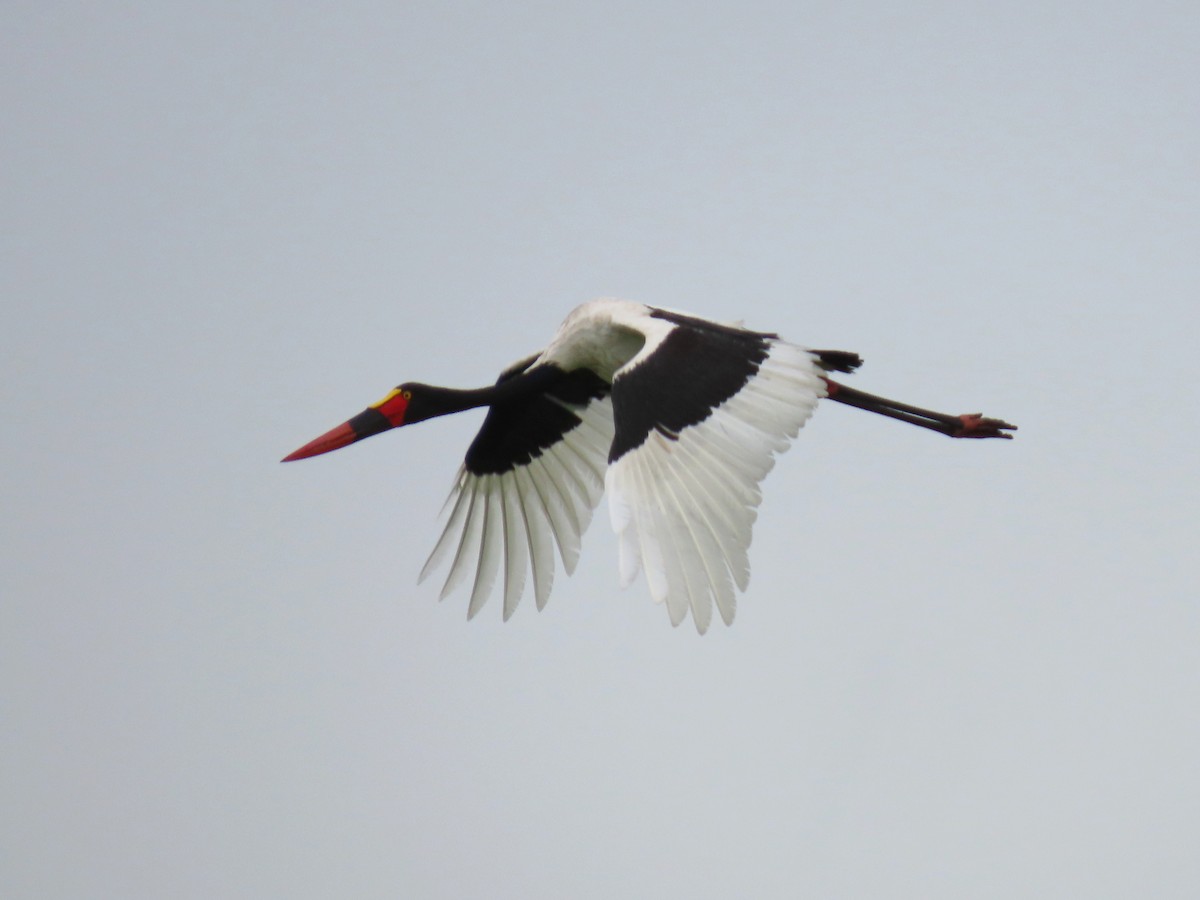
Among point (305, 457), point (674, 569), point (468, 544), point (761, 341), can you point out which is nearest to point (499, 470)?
point (468, 544)

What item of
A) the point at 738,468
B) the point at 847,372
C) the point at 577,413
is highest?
the point at 847,372

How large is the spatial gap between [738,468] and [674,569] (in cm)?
68

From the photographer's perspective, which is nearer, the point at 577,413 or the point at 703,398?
the point at 703,398

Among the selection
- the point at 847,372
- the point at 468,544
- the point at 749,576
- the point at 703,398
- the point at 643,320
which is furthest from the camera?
the point at 468,544

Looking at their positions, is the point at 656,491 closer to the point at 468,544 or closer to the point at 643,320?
the point at 643,320

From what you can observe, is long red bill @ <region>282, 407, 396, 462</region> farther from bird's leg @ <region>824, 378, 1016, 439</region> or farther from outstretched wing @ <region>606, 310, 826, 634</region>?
bird's leg @ <region>824, 378, 1016, 439</region>

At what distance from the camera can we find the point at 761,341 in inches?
370

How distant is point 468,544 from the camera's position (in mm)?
11500

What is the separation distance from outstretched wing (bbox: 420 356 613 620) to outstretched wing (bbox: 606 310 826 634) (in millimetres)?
2073

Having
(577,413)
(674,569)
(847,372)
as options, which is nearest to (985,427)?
(847,372)

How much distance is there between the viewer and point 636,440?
8734 millimetres

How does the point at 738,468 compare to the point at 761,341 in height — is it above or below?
below

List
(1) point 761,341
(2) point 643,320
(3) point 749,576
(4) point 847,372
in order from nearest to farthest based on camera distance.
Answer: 1. (3) point 749,576
2. (1) point 761,341
3. (2) point 643,320
4. (4) point 847,372

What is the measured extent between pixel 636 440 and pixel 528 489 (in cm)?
291
